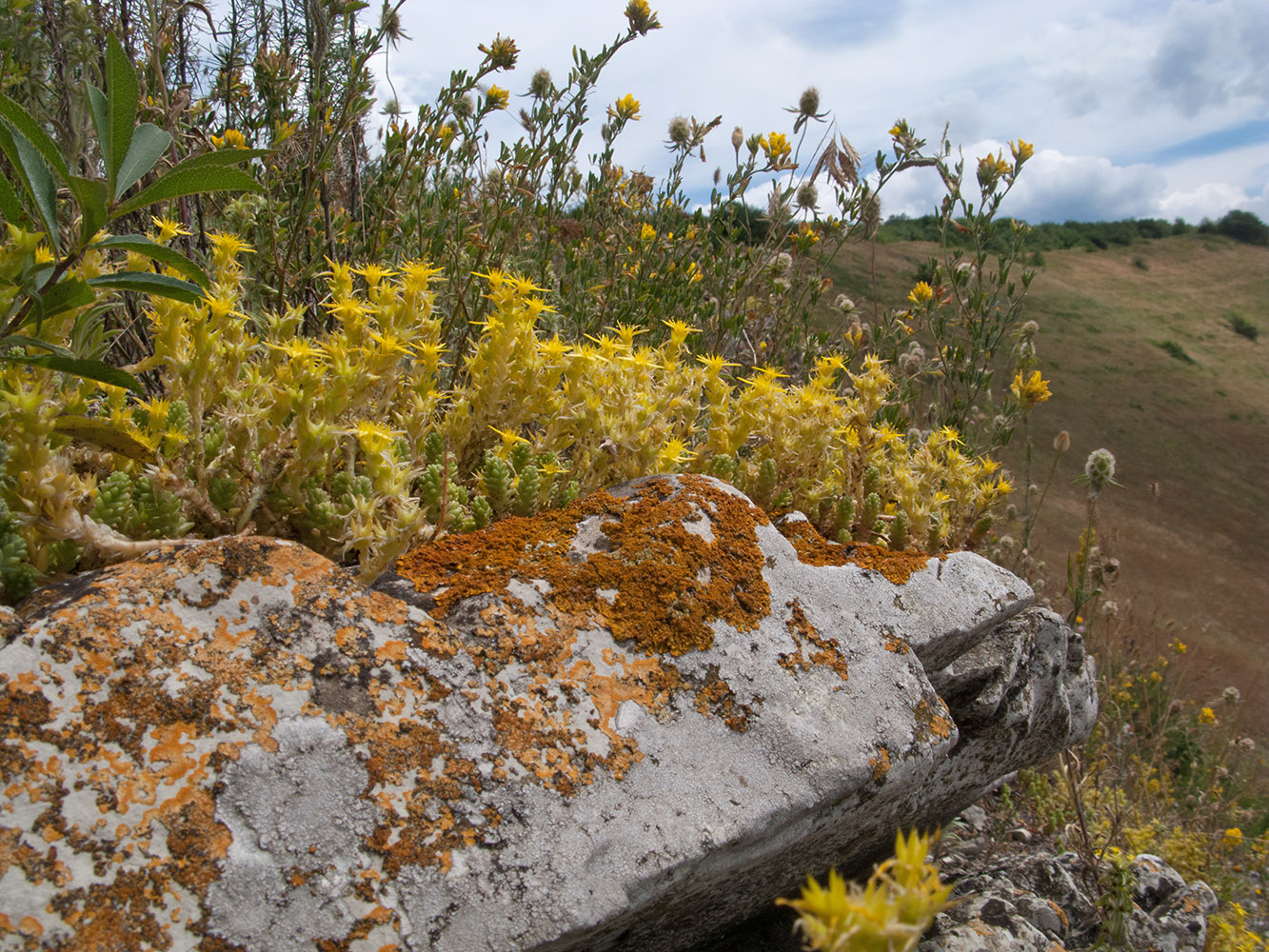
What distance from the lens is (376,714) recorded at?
4.13 feet

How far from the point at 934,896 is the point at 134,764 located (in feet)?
3.46

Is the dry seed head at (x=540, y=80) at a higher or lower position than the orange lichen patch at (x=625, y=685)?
higher

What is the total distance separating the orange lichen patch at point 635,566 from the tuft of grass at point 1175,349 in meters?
31.8

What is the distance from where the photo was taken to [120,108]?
1.17 meters

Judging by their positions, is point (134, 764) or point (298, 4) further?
point (298, 4)

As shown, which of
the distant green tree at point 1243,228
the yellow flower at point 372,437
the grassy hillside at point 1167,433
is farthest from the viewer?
the distant green tree at point 1243,228

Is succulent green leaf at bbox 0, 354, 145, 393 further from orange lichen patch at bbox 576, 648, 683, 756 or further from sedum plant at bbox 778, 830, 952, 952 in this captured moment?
sedum plant at bbox 778, 830, 952, 952

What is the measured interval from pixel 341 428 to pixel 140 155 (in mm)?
565

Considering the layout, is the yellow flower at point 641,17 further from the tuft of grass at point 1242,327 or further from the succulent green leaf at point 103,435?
Result: the tuft of grass at point 1242,327

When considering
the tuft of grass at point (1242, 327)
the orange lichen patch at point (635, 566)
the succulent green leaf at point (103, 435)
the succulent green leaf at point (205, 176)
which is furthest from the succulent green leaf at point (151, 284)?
the tuft of grass at point (1242, 327)

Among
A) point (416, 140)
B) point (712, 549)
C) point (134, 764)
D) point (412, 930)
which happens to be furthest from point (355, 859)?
point (416, 140)

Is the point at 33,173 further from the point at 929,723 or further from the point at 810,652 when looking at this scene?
the point at 929,723

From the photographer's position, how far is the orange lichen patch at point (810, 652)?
5.50 feet

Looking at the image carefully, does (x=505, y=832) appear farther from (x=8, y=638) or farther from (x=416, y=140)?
(x=416, y=140)
